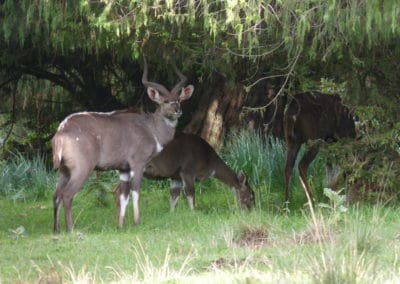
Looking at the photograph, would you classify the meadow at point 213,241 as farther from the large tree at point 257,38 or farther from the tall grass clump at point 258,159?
the large tree at point 257,38

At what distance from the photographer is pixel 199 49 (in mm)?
11125

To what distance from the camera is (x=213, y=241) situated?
8789mm

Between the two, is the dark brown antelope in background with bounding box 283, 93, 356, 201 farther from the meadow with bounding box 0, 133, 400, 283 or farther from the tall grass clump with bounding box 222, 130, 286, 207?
the tall grass clump with bounding box 222, 130, 286, 207

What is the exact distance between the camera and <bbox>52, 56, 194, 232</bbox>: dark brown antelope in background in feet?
34.6

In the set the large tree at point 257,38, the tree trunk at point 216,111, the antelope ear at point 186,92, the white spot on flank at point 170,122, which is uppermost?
the large tree at point 257,38

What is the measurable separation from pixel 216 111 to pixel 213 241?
6.78 metres

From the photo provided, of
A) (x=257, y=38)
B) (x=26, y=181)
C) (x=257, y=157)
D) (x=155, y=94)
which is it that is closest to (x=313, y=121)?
(x=257, y=157)

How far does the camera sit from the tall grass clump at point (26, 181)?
48.8 feet

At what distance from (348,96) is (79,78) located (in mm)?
7788

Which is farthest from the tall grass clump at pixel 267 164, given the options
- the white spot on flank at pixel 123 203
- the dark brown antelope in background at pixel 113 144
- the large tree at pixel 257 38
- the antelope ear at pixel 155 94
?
the white spot on flank at pixel 123 203

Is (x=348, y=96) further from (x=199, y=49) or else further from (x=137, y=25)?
(x=137, y=25)

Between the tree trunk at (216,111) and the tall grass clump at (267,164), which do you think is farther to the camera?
the tree trunk at (216,111)

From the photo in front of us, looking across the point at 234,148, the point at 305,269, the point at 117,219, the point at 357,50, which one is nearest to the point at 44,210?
the point at 117,219

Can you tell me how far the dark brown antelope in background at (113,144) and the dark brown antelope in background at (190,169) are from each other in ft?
1.86
